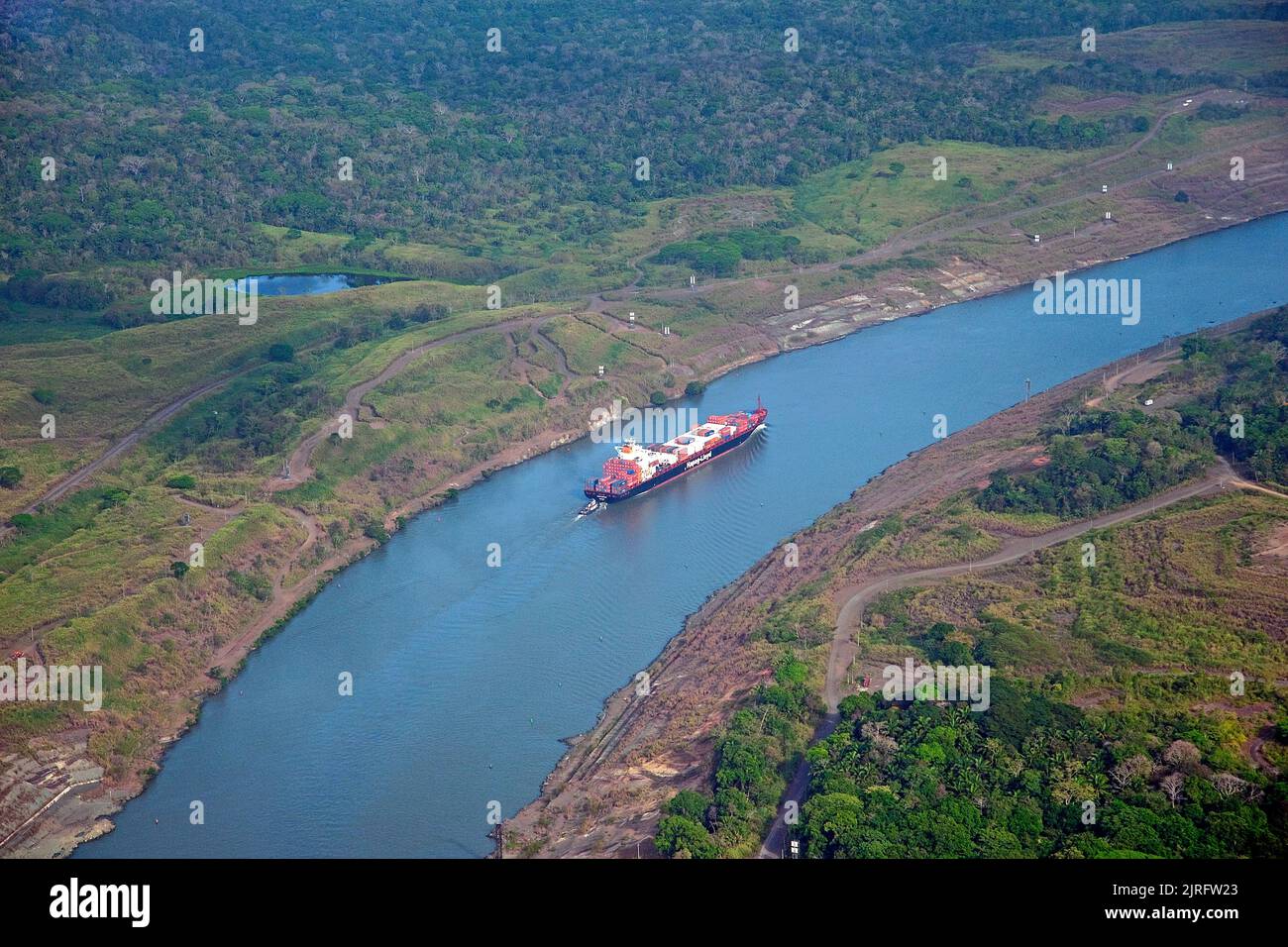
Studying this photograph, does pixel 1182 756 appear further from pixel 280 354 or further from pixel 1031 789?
pixel 280 354

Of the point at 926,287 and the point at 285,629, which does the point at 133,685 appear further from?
the point at 926,287

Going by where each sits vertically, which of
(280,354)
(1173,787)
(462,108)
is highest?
(462,108)

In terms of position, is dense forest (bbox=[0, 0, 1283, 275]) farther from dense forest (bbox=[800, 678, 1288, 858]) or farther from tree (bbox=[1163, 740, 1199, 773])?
tree (bbox=[1163, 740, 1199, 773])

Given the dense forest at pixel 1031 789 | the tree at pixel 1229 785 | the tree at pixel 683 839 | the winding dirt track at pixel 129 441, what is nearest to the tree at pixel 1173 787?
the dense forest at pixel 1031 789

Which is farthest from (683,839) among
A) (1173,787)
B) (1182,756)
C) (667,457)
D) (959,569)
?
(667,457)

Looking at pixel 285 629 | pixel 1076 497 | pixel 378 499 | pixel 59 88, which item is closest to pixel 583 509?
pixel 378 499

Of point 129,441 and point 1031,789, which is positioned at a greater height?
point 129,441

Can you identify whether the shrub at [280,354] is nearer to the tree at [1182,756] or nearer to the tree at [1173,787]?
the tree at [1182,756]
